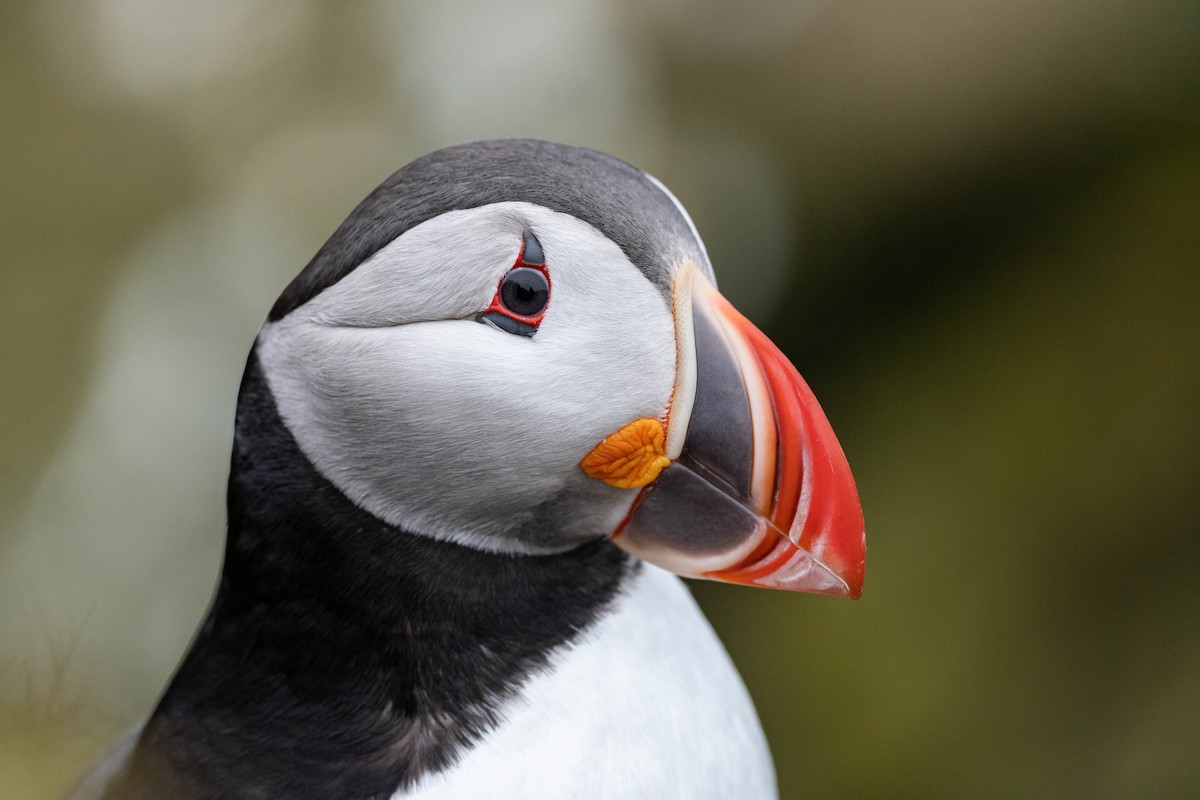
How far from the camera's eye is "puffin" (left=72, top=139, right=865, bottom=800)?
0.66m

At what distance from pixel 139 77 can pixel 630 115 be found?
51.5 inches

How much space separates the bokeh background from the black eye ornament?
119 cm

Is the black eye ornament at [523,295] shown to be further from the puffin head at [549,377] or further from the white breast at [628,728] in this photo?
the white breast at [628,728]

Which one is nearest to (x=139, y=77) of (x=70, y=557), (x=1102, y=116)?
(x=70, y=557)

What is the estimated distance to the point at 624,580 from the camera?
0.87m

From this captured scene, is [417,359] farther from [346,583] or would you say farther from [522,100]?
[522,100]

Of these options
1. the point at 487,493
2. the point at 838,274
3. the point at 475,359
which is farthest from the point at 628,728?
the point at 838,274

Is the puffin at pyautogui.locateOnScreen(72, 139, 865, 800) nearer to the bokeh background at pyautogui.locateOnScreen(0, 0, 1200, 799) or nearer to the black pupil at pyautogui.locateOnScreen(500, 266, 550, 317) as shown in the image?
the black pupil at pyautogui.locateOnScreen(500, 266, 550, 317)

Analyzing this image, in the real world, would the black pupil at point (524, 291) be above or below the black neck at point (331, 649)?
above

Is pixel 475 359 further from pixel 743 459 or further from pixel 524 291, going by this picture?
pixel 743 459

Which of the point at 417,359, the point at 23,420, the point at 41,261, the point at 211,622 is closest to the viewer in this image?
the point at 417,359

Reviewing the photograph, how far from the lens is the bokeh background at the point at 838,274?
1958 mm

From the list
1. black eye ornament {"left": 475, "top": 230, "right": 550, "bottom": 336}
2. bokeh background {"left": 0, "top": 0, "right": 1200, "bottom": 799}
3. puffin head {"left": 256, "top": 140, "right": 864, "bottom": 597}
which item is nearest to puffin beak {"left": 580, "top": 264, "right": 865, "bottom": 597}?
puffin head {"left": 256, "top": 140, "right": 864, "bottom": 597}

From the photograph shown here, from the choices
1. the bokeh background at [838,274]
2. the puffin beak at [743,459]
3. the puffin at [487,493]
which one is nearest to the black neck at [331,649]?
the puffin at [487,493]
